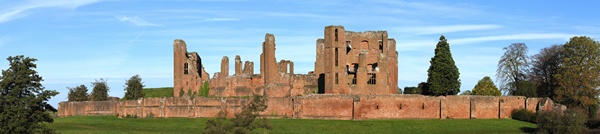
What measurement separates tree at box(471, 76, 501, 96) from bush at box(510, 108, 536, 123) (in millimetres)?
10662

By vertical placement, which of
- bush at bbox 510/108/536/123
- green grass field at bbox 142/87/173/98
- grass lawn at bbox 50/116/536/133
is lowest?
grass lawn at bbox 50/116/536/133

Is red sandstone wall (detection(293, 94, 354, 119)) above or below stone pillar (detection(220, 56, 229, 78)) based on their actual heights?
below

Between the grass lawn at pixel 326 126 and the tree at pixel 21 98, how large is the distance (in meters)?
14.1

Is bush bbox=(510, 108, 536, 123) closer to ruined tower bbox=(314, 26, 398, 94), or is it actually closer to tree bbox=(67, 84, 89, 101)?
ruined tower bbox=(314, 26, 398, 94)

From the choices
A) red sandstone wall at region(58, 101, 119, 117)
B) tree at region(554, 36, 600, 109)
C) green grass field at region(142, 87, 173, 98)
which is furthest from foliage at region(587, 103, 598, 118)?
red sandstone wall at region(58, 101, 119, 117)

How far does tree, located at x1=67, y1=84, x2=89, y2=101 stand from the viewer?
84438 mm

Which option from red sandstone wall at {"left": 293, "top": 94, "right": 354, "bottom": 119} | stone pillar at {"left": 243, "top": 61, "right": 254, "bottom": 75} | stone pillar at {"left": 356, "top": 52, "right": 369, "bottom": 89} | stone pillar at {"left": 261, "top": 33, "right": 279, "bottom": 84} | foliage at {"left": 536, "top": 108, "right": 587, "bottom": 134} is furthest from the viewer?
stone pillar at {"left": 243, "top": 61, "right": 254, "bottom": 75}

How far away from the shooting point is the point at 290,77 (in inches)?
2758

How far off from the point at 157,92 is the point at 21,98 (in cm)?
4237

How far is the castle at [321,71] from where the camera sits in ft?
220

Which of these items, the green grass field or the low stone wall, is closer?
the low stone wall

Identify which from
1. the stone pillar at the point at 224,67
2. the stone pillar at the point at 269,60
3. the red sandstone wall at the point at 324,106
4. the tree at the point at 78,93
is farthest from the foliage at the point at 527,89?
the tree at the point at 78,93

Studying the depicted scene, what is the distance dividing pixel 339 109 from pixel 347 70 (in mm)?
9299

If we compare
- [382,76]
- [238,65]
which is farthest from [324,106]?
[238,65]
